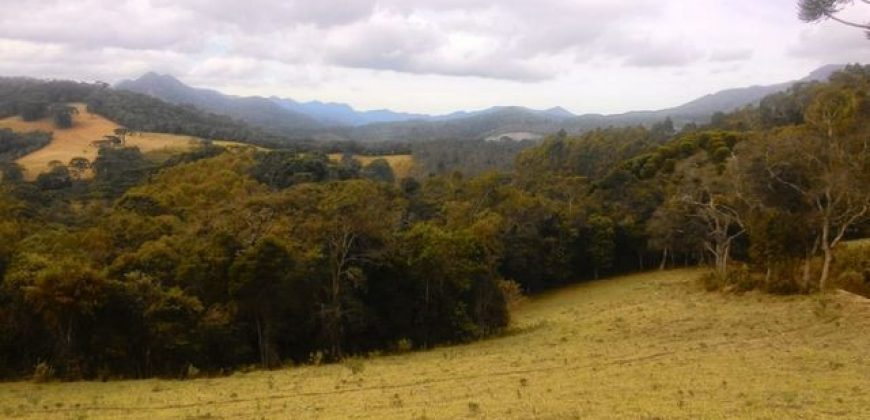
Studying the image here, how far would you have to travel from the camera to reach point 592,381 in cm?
1858

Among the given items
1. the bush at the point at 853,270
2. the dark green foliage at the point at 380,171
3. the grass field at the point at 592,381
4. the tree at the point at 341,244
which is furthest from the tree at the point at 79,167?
the bush at the point at 853,270

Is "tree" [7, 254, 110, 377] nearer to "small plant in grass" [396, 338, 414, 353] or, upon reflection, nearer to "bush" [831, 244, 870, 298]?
"small plant in grass" [396, 338, 414, 353]

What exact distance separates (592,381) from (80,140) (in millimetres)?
137516

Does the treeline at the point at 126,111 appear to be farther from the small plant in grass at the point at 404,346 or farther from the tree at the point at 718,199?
the small plant in grass at the point at 404,346

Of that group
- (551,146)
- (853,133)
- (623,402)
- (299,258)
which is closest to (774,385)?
(623,402)

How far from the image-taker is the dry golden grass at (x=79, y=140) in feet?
376

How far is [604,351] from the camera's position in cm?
2397

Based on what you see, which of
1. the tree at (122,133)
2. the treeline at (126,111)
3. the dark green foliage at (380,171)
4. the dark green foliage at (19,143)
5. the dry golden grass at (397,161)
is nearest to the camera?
the dark green foliage at (380,171)

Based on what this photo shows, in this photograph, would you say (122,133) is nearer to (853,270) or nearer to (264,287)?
(264,287)

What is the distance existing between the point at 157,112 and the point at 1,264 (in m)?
158

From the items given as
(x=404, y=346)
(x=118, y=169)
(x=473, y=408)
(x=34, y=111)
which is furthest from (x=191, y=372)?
(x=34, y=111)

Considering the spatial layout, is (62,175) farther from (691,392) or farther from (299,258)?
(691,392)

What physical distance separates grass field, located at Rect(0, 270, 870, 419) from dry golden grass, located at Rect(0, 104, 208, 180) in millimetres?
95427

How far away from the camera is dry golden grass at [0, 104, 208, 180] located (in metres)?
115
